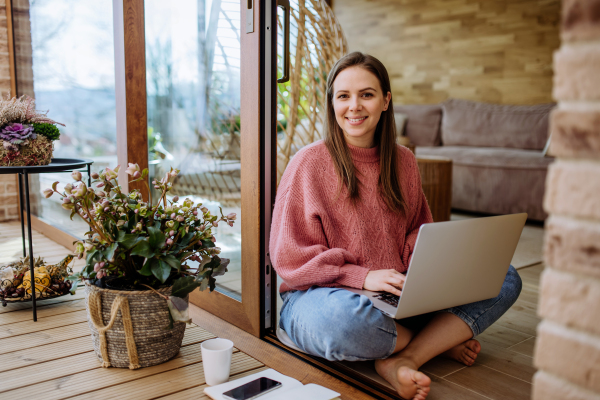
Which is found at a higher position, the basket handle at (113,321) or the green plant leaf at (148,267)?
the green plant leaf at (148,267)

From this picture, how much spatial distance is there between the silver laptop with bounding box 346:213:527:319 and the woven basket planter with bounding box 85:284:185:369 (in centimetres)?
56

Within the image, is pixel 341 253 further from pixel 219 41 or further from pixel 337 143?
pixel 219 41

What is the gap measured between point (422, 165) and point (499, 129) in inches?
69.9

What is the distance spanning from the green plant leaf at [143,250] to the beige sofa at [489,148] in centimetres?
300

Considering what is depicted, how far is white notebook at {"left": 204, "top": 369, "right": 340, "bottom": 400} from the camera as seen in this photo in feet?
4.04

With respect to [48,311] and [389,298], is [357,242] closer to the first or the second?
[389,298]

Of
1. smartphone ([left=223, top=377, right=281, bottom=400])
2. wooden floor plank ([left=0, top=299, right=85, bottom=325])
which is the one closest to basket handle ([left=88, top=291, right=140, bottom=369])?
smartphone ([left=223, top=377, right=281, bottom=400])

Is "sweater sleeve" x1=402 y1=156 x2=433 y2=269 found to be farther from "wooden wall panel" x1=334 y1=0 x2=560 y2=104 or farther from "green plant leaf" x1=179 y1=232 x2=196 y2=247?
"wooden wall panel" x1=334 y1=0 x2=560 y2=104

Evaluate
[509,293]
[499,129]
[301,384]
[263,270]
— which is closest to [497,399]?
[509,293]

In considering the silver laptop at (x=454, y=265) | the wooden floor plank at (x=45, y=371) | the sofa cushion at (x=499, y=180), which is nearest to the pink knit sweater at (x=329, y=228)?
the silver laptop at (x=454, y=265)

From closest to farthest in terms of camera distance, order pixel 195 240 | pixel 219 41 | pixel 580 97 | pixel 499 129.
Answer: pixel 580 97 < pixel 195 240 < pixel 219 41 < pixel 499 129

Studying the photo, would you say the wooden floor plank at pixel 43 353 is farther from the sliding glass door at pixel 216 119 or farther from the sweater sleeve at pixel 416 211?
the sweater sleeve at pixel 416 211

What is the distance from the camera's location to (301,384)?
132cm

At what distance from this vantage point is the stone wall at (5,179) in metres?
3.38
